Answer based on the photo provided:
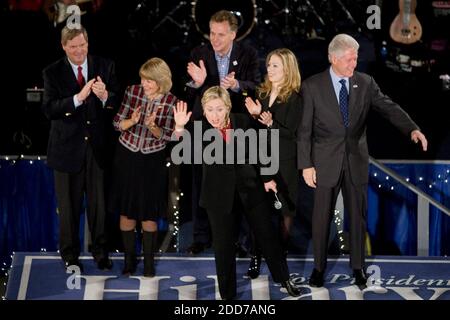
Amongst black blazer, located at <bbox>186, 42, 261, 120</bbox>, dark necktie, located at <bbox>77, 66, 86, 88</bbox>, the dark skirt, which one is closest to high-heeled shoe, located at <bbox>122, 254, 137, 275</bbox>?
the dark skirt

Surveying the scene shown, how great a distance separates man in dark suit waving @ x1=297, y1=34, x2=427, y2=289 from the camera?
296 inches

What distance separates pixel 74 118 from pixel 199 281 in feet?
4.23

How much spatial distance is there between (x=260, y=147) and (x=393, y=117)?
2.79 feet

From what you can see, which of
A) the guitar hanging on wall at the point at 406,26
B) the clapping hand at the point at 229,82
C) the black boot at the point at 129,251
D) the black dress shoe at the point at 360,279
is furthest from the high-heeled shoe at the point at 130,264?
the guitar hanging on wall at the point at 406,26

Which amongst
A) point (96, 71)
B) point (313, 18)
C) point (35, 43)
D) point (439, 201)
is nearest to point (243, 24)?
point (313, 18)

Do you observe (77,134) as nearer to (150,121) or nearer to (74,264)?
(150,121)

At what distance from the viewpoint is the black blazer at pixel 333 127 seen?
7523mm

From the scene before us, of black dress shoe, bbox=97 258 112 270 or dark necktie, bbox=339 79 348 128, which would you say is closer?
dark necktie, bbox=339 79 348 128

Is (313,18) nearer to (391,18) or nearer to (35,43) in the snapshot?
(391,18)

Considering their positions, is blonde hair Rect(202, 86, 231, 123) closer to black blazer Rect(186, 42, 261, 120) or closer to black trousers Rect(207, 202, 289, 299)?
black trousers Rect(207, 202, 289, 299)

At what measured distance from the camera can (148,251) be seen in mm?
7730

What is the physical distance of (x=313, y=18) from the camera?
1318cm

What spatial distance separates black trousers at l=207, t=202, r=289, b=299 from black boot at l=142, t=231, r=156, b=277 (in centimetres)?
48

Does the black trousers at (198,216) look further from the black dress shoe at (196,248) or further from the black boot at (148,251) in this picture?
the black boot at (148,251)
